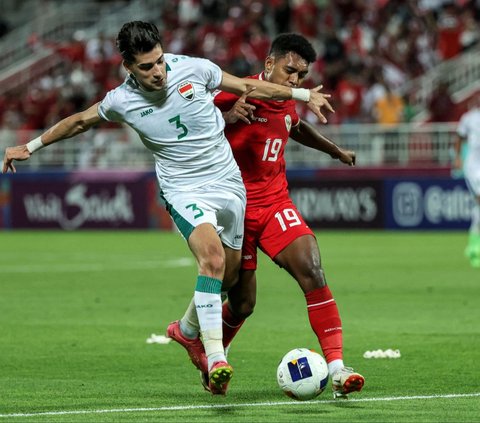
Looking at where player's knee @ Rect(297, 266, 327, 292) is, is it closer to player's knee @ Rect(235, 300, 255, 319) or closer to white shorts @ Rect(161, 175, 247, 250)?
white shorts @ Rect(161, 175, 247, 250)

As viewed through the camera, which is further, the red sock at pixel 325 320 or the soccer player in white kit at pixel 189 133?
the red sock at pixel 325 320

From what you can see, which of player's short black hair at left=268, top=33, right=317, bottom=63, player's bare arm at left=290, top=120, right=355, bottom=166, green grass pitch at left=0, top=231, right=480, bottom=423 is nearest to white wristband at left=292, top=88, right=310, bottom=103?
player's short black hair at left=268, top=33, right=317, bottom=63

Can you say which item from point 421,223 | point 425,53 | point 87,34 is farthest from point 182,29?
point 421,223

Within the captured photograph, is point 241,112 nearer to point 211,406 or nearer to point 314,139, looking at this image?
point 314,139

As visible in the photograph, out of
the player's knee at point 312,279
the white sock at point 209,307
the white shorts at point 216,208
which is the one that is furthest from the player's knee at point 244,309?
the white sock at point 209,307

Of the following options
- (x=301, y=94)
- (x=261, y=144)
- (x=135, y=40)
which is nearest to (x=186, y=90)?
(x=135, y=40)

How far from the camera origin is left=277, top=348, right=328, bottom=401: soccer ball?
7812mm

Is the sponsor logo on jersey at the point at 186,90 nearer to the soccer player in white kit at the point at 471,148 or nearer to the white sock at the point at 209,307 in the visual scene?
the white sock at the point at 209,307

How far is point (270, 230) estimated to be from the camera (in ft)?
28.2

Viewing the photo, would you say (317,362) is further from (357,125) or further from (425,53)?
(425,53)

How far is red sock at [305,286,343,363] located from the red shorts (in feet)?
1.33

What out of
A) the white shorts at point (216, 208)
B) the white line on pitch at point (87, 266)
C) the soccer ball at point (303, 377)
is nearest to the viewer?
the soccer ball at point (303, 377)

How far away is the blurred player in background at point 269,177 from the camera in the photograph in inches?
333

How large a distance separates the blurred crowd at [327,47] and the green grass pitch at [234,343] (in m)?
6.26
